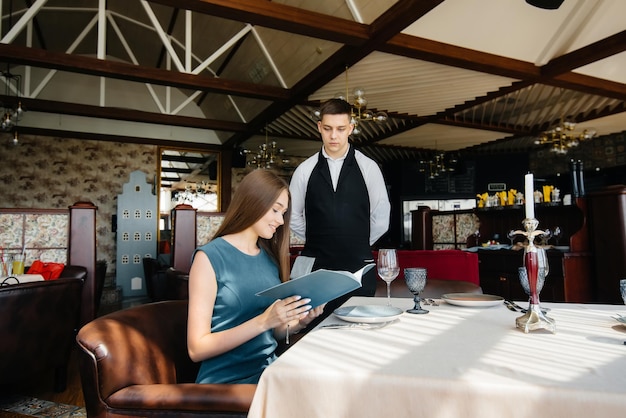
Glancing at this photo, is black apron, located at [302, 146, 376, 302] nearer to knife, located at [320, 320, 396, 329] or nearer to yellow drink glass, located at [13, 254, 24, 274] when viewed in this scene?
knife, located at [320, 320, 396, 329]

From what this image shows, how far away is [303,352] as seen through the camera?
3.34ft

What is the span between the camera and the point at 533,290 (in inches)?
48.6

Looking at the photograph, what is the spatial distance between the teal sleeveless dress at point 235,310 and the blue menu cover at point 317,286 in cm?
25

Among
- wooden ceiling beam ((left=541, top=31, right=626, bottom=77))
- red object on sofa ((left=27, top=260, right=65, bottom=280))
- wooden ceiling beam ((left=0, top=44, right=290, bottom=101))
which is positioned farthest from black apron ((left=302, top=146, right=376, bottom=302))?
wooden ceiling beam ((left=541, top=31, right=626, bottom=77))

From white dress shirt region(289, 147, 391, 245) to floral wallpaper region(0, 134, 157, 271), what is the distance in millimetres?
8210

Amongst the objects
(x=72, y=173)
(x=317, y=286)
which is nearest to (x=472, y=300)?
(x=317, y=286)

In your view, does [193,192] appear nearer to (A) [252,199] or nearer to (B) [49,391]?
(B) [49,391]

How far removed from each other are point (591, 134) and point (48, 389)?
8.99 meters

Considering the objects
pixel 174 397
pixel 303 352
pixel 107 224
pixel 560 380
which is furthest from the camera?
pixel 107 224

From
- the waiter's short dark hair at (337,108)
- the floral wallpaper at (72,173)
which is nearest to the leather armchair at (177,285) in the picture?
the waiter's short dark hair at (337,108)

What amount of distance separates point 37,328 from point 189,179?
8666 millimetres

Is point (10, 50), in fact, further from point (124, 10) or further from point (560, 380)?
point (560, 380)

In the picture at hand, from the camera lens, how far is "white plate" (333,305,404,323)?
4.14 feet

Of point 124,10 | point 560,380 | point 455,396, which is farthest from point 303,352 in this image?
point 124,10
